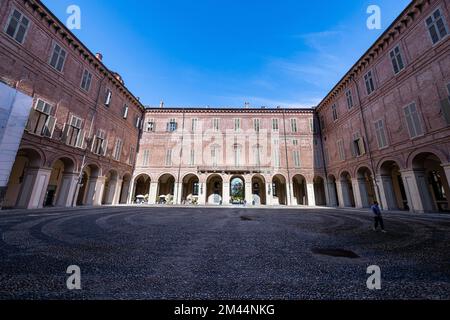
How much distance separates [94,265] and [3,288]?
3.37ft

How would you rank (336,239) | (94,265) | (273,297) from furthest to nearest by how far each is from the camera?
(336,239)
(94,265)
(273,297)

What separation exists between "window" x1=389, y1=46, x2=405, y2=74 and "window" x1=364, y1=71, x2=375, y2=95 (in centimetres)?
197

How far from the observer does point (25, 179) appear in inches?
468

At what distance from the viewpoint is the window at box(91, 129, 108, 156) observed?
55.4 ft

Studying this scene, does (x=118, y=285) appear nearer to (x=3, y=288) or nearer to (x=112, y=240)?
(x=3, y=288)

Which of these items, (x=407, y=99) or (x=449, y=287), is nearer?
(x=449, y=287)

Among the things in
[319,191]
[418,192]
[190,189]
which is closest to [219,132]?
[190,189]

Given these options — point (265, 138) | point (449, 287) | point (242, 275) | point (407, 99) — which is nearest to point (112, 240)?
point (242, 275)

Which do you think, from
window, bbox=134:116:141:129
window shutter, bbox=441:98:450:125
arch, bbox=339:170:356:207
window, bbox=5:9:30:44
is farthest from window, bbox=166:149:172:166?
window shutter, bbox=441:98:450:125

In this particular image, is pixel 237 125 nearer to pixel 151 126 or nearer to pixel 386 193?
pixel 151 126

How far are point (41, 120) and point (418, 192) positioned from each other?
2522 cm

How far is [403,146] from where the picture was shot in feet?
42.0

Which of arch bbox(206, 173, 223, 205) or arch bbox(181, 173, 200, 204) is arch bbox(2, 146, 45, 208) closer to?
arch bbox(181, 173, 200, 204)

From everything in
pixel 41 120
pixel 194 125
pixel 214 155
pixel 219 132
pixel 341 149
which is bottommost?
pixel 41 120
